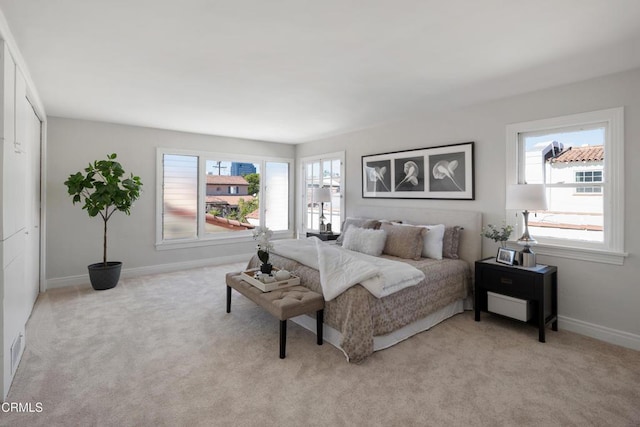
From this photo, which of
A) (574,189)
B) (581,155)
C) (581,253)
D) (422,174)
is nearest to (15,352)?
(422,174)

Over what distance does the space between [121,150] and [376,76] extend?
13.6 ft

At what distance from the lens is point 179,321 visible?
→ 3.31m

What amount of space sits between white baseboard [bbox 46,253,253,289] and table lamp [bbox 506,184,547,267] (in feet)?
15.5

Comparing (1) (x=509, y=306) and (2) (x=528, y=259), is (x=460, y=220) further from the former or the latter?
(1) (x=509, y=306)

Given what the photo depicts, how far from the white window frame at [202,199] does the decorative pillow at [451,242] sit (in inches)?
149

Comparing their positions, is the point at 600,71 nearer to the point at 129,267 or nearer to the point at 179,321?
the point at 179,321

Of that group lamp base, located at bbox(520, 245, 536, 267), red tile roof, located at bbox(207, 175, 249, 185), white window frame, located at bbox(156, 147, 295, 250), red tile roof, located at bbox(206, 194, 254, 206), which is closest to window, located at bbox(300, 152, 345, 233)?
white window frame, located at bbox(156, 147, 295, 250)

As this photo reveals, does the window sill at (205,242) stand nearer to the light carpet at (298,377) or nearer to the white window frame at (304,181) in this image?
the white window frame at (304,181)

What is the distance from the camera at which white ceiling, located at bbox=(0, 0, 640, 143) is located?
195 centimetres

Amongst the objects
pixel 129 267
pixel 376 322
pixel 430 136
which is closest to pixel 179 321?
pixel 376 322

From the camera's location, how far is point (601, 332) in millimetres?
2953

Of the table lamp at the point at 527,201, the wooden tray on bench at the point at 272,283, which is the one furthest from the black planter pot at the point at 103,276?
the table lamp at the point at 527,201

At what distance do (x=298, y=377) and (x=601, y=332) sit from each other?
285cm

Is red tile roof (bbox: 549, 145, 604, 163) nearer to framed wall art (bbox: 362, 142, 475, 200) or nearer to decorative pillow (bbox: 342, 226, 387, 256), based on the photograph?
framed wall art (bbox: 362, 142, 475, 200)
